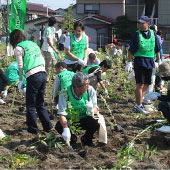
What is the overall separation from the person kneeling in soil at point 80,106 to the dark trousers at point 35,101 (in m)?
0.55

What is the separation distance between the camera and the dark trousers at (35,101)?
4684mm

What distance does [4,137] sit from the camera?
4.50m

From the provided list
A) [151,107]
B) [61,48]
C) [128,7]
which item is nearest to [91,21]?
[128,7]

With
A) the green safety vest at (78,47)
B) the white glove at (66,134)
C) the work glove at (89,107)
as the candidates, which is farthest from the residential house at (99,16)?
the white glove at (66,134)

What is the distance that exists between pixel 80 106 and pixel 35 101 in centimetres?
87

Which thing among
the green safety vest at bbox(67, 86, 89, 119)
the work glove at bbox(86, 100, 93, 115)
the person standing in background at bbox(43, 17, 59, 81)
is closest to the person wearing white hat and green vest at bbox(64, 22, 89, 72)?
→ the person standing in background at bbox(43, 17, 59, 81)

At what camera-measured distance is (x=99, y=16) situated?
30.1 m

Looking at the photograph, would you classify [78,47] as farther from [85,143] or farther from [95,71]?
[85,143]

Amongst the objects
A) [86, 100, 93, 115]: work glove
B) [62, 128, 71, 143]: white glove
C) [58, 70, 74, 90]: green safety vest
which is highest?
[58, 70, 74, 90]: green safety vest

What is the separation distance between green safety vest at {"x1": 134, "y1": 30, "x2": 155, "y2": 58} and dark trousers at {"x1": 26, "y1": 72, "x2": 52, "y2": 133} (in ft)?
5.83

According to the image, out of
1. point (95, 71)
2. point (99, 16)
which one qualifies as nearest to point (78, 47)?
point (95, 71)

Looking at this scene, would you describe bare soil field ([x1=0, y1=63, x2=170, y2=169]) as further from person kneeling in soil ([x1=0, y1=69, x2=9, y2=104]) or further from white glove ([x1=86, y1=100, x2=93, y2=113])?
person kneeling in soil ([x1=0, y1=69, x2=9, y2=104])

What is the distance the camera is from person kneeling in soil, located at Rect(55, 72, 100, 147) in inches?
156

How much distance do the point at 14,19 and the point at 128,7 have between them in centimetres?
1987
